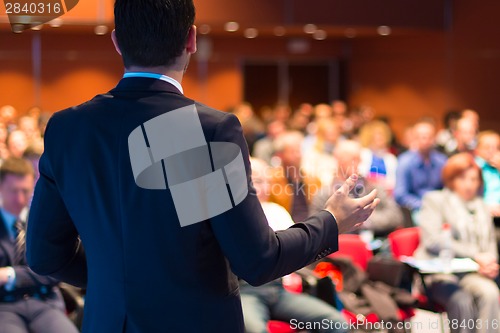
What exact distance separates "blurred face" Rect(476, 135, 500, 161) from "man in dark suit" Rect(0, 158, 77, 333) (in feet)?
13.6

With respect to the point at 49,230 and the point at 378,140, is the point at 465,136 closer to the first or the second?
the point at 378,140

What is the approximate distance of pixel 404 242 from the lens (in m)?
4.77

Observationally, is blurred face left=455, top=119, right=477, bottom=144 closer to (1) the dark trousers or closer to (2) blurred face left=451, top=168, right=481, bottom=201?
(2) blurred face left=451, top=168, right=481, bottom=201

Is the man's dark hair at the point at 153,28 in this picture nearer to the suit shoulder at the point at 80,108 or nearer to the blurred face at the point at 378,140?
the suit shoulder at the point at 80,108

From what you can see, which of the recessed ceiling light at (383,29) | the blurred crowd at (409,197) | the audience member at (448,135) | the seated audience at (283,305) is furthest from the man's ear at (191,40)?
the recessed ceiling light at (383,29)

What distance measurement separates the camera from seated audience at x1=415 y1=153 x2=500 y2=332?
451cm

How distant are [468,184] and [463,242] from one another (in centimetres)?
38

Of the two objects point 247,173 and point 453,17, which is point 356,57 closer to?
point 453,17

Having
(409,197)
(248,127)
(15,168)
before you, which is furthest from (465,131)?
(15,168)

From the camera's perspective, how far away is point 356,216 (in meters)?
1.52

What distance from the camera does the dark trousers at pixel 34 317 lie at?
3.35 meters

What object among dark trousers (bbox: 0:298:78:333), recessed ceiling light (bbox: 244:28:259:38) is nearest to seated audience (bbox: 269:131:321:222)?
dark trousers (bbox: 0:298:78:333)

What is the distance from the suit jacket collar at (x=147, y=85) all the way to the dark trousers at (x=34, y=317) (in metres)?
2.15

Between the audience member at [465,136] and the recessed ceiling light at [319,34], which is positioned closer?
the audience member at [465,136]
